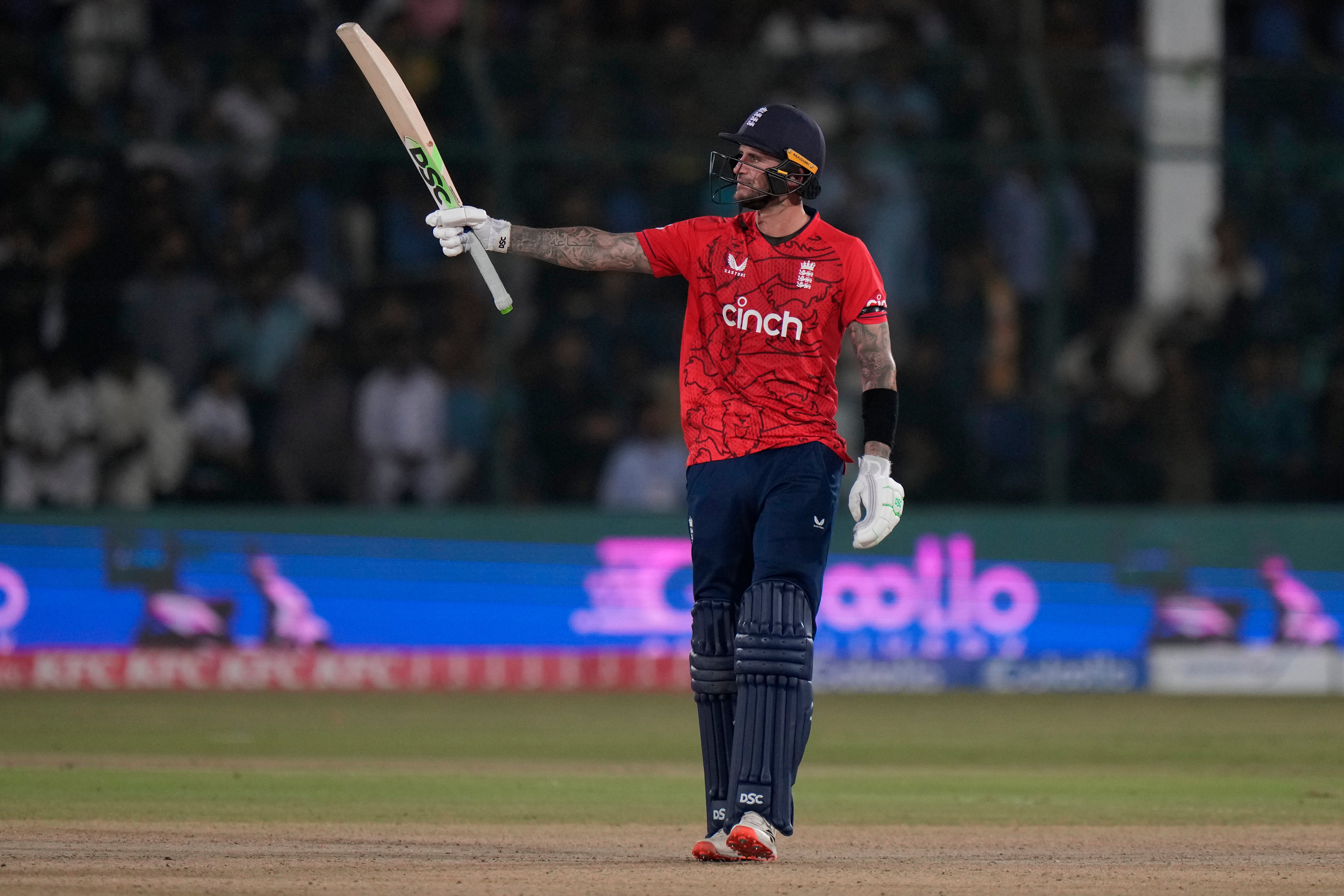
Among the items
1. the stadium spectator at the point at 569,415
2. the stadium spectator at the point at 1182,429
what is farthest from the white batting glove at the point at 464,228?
the stadium spectator at the point at 1182,429

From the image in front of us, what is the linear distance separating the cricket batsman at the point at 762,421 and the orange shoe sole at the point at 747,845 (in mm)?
19

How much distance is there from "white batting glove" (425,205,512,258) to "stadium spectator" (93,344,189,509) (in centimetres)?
792

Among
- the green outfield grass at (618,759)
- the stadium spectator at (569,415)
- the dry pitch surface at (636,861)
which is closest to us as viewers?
the dry pitch surface at (636,861)

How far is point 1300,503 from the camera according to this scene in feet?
50.4

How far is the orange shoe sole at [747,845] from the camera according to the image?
6.15m

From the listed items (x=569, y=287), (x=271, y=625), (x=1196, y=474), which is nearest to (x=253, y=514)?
(x=271, y=625)

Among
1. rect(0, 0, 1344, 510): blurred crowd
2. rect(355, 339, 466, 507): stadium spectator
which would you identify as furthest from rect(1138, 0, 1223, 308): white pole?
rect(355, 339, 466, 507): stadium spectator

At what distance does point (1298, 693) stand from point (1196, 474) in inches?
70.2

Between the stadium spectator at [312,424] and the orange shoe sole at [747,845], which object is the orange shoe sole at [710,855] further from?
the stadium spectator at [312,424]

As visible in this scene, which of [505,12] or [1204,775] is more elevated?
[505,12]

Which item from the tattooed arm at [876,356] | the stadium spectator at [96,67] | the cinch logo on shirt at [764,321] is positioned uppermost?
the stadium spectator at [96,67]

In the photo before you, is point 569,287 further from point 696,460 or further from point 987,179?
point 696,460

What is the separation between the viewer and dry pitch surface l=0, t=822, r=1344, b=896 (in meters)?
5.62

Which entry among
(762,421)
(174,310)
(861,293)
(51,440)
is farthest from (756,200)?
(51,440)
